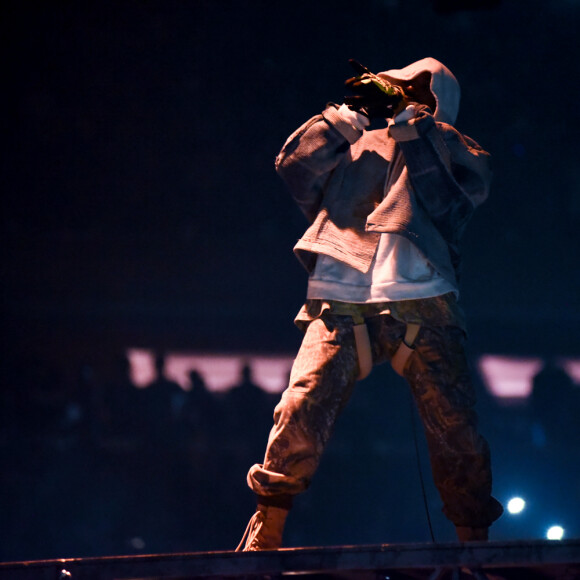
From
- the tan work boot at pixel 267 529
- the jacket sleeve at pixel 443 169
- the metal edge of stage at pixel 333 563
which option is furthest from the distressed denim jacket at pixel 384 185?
the metal edge of stage at pixel 333 563

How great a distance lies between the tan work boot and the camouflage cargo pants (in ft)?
0.10

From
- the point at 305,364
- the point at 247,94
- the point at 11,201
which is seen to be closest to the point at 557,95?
the point at 247,94

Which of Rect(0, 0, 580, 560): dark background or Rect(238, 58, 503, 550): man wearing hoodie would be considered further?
Rect(0, 0, 580, 560): dark background

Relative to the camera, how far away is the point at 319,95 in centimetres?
269

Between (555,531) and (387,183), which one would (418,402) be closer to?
(387,183)

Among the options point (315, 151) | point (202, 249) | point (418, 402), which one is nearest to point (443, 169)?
point (315, 151)

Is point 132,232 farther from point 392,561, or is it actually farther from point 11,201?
point 392,561

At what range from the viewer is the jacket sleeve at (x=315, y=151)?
5.03ft

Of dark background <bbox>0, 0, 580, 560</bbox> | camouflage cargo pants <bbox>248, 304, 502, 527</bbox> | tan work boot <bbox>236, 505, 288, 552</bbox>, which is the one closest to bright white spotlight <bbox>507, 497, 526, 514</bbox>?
dark background <bbox>0, 0, 580, 560</bbox>

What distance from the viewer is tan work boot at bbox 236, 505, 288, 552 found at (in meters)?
1.34

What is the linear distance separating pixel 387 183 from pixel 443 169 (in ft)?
0.47

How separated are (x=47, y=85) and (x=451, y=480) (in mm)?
2159

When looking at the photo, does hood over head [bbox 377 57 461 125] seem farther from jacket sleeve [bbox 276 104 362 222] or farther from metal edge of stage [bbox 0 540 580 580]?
metal edge of stage [bbox 0 540 580 580]

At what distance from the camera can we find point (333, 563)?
97 cm
